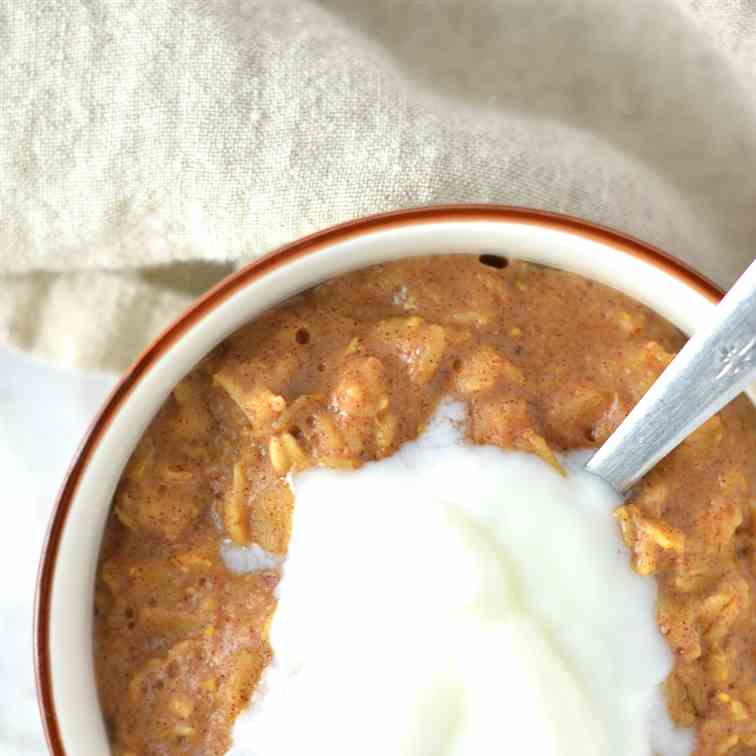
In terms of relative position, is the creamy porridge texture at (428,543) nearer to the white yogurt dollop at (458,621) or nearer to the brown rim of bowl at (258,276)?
the white yogurt dollop at (458,621)

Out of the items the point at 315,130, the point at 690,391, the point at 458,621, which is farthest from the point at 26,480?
the point at 690,391

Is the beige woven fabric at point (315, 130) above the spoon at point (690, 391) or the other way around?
above

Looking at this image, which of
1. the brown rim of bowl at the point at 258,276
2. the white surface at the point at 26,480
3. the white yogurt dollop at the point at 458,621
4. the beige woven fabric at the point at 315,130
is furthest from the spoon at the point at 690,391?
the white surface at the point at 26,480

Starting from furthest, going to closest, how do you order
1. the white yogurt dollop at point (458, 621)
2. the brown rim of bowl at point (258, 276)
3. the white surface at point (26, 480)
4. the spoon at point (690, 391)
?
the white surface at point (26, 480)
the brown rim of bowl at point (258, 276)
the white yogurt dollop at point (458, 621)
the spoon at point (690, 391)

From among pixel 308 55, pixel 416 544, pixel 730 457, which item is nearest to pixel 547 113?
pixel 308 55

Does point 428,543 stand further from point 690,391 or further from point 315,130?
point 315,130

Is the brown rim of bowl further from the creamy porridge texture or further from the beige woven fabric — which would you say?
the beige woven fabric

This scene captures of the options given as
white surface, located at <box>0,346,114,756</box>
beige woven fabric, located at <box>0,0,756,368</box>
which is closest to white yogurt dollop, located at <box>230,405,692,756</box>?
beige woven fabric, located at <box>0,0,756,368</box>
